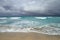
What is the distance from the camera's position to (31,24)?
5.56 feet

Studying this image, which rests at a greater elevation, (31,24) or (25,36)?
(31,24)

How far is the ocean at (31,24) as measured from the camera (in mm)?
1674

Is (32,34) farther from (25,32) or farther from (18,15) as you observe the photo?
(18,15)

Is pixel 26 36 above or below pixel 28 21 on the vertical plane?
below

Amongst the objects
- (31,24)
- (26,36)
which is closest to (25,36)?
(26,36)

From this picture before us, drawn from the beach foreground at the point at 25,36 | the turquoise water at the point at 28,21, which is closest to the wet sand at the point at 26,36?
the beach foreground at the point at 25,36

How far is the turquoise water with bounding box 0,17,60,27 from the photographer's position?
1691mm

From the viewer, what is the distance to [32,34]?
5.39 ft

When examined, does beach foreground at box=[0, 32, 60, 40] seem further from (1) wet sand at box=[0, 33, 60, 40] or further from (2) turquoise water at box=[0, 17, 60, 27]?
(2) turquoise water at box=[0, 17, 60, 27]

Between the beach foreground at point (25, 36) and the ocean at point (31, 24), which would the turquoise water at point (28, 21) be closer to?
the ocean at point (31, 24)

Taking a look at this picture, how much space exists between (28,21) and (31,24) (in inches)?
2.5

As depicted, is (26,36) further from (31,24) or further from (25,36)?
(31,24)

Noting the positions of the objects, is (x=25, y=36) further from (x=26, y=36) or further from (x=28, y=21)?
(x=28, y=21)

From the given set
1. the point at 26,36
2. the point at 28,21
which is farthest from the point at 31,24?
the point at 26,36
